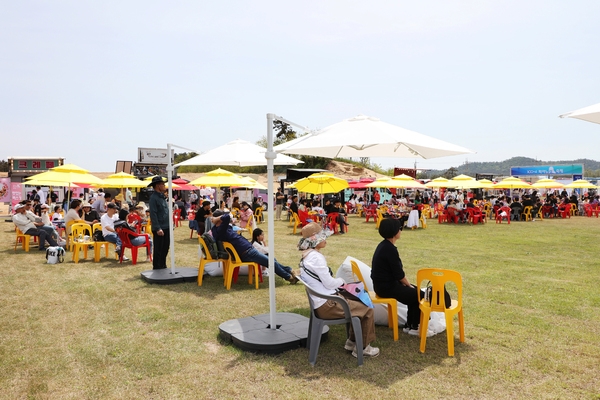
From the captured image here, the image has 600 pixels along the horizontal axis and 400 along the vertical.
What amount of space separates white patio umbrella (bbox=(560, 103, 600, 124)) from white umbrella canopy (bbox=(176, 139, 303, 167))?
4345 mm

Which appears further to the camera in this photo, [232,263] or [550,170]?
[550,170]

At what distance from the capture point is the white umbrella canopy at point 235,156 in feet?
24.8

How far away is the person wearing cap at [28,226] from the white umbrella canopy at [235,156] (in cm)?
478

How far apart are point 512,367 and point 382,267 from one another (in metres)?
1.43

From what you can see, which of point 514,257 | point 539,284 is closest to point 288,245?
point 514,257

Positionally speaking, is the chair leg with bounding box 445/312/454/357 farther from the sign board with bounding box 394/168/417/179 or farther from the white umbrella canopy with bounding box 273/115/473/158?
the sign board with bounding box 394/168/417/179

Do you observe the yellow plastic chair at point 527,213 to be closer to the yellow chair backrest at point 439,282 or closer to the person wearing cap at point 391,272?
the person wearing cap at point 391,272

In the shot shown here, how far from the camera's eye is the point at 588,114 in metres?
4.29

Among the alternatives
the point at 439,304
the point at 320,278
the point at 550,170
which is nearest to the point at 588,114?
the point at 439,304

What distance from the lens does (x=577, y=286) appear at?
21.6 ft

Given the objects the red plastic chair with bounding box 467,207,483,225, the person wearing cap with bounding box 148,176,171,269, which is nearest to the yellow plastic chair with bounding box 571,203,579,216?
the red plastic chair with bounding box 467,207,483,225

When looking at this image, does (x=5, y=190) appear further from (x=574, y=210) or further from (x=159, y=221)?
(x=574, y=210)

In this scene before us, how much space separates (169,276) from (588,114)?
6033 millimetres

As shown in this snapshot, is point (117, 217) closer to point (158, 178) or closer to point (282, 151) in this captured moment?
point (158, 178)
